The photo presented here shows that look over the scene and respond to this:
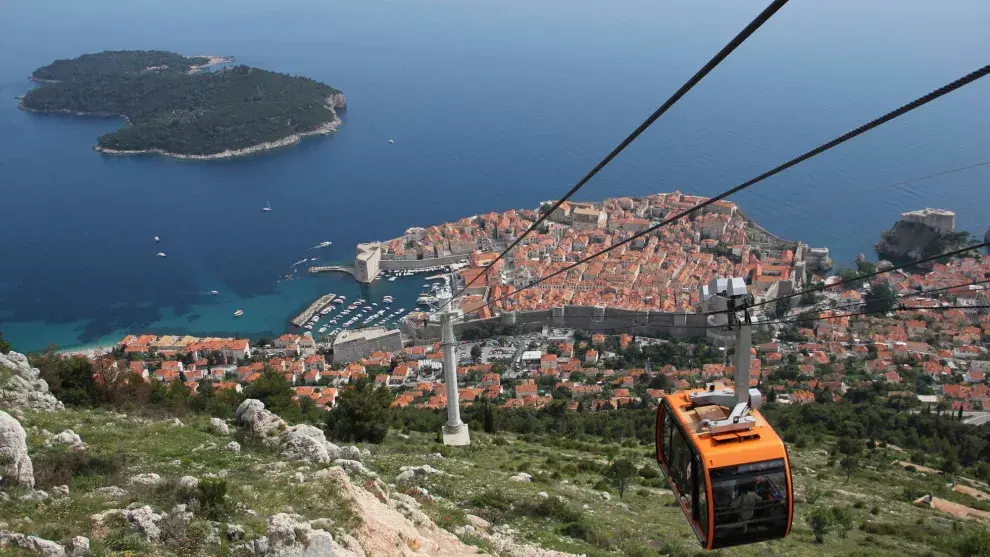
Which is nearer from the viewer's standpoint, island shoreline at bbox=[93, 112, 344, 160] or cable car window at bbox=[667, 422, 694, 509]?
cable car window at bbox=[667, 422, 694, 509]

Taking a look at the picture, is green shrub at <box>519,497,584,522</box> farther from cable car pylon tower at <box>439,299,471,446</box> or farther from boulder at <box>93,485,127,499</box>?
boulder at <box>93,485,127,499</box>

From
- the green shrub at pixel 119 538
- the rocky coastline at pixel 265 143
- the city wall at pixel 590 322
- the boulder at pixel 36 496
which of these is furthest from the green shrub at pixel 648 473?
the rocky coastline at pixel 265 143

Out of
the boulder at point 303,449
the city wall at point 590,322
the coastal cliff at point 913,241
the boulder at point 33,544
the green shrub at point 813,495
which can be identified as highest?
the boulder at point 33,544

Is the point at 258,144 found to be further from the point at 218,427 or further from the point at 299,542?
the point at 299,542

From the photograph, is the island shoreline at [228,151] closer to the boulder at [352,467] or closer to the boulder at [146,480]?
the boulder at [352,467]

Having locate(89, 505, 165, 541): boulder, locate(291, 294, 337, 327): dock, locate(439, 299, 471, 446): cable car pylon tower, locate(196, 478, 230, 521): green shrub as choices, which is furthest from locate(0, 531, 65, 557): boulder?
locate(291, 294, 337, 327): dock

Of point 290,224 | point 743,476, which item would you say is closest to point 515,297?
point 290,224

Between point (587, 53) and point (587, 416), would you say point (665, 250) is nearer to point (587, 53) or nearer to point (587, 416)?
point (587, 416)
